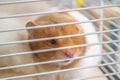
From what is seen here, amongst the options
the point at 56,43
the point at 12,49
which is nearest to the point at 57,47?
the point at 56,43

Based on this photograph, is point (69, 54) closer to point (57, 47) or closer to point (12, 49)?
point (57, 47)

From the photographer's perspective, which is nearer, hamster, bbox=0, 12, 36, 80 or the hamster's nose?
the hamster's nose

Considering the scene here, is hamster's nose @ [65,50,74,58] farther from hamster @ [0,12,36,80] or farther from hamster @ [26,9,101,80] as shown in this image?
hamster @ [0,12,36,80]

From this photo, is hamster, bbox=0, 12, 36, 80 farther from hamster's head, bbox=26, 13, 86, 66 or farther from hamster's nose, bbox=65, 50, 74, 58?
hamster's nose, bbox=65, 50, 74, 58

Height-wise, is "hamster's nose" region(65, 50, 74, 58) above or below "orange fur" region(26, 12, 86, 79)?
below

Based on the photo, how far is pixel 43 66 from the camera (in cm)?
105

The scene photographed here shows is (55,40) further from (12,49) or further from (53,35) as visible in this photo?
(12,49)

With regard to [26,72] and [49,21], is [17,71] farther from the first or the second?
[49,21]

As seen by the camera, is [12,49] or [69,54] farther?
[12,49]

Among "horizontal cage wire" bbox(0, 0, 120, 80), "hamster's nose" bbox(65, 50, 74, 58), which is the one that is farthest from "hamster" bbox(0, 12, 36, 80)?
"hamster's nose" bbox(65, 50, 74, 58)

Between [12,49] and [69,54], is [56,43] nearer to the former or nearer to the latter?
[69,54]

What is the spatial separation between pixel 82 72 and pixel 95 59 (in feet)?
0.37

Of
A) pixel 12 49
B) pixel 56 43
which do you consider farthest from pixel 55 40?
pixel 12 49

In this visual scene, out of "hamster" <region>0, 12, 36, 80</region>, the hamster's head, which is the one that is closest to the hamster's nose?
the hamster's head
